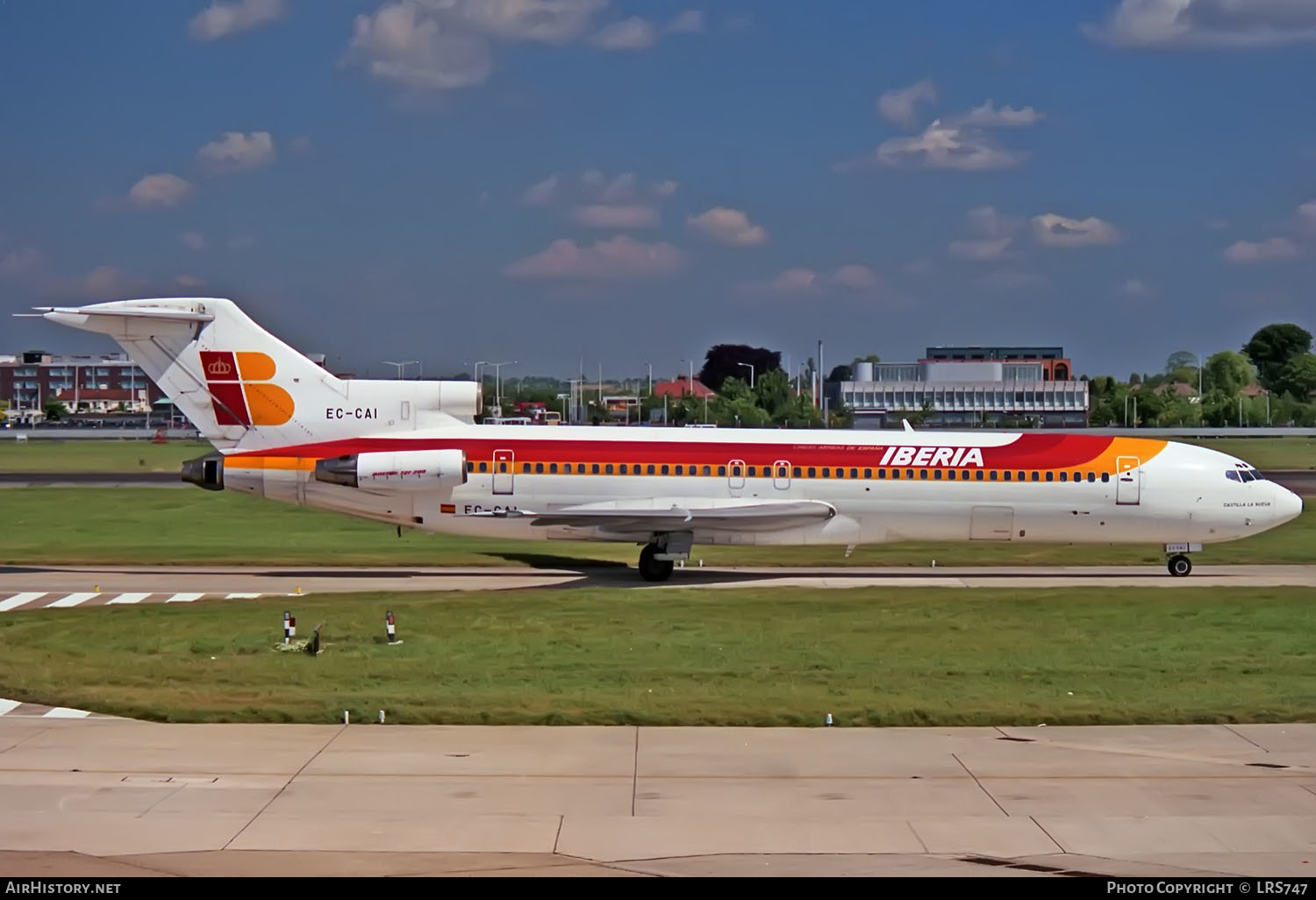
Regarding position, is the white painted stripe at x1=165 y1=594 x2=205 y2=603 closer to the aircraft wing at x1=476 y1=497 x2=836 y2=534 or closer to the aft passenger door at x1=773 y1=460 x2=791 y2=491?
the aircraft wing at x1=476 y1=497 x2=836 y2=534

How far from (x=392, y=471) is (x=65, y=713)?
15381mm

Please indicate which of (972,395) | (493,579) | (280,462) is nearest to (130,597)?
(280,462)

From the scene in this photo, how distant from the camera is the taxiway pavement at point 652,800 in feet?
38.9

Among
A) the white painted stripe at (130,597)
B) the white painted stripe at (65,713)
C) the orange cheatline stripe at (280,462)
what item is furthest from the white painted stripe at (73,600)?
the white painted stripe at (65,713)

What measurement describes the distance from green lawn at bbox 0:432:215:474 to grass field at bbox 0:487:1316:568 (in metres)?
23.4

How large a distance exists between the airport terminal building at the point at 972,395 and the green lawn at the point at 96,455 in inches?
2810

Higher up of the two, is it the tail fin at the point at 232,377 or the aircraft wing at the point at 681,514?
the tail fin at the point at 232,377

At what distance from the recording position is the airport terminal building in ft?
502

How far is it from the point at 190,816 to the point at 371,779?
2.09 meters

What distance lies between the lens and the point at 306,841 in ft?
40.3

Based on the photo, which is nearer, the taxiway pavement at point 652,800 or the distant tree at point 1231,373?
the taxiway pavement at point 652,800

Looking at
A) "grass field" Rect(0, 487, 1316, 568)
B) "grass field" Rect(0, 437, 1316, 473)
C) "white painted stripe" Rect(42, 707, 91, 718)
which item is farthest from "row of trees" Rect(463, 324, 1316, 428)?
"white painted stripe" Rect(42, 707, 91, 718)

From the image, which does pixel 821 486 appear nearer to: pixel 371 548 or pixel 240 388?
pixel 371 548

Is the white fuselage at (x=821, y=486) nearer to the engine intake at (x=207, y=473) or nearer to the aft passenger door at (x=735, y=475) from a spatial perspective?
the aft passenger door at (x=735, y=475)
